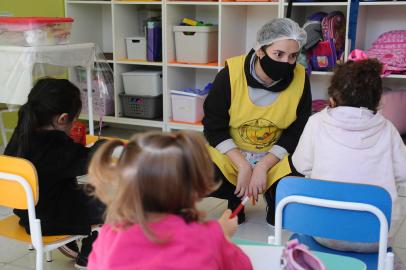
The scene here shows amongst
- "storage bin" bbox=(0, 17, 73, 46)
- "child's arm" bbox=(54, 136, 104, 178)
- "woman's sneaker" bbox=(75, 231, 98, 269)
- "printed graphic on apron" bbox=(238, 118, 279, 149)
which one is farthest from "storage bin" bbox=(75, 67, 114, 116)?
"child's arm" bbox=(54, 136, 104, 178)

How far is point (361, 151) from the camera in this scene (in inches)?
59.4

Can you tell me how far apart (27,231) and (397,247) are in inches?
60.2

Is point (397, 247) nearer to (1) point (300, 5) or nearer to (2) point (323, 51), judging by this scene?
(2) point (323, 51)

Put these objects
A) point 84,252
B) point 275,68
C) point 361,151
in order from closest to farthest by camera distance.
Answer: point 361,151, point 84,252, point 275,68

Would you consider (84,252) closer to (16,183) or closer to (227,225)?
(16,183)

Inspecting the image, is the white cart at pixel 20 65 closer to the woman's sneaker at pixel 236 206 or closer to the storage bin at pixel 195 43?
the woman's sneaker at pixel 236 206

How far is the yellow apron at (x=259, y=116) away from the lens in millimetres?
2318

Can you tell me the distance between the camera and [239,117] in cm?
234

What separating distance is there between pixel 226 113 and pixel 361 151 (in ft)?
3.05

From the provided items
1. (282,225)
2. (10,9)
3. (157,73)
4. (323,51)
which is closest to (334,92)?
(282,225)

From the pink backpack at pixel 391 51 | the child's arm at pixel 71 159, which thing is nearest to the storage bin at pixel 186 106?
the pink backpack at pixel 391 51

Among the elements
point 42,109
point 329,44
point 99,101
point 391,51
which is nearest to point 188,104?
point 99,101

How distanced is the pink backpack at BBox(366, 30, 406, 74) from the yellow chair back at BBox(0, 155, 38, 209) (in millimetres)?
2324

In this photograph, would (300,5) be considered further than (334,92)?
Yes
